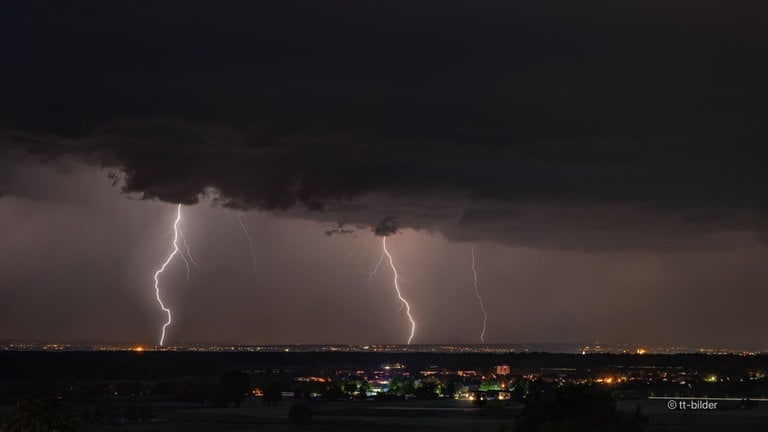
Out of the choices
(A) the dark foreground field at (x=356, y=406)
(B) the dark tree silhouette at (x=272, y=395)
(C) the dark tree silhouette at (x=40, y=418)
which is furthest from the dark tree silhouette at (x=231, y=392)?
(C) the dark tree silhouette at (x=40, y=418)

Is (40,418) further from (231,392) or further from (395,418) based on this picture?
(231,392)

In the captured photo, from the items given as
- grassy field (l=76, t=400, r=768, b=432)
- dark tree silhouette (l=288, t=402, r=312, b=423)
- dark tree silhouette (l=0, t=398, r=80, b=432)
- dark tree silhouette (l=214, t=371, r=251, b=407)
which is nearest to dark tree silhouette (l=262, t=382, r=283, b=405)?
dark tree silhouette (l=214, t=371, r=251, b=407)

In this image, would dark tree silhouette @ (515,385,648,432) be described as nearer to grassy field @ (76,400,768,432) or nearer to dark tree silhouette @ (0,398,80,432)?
dark tree silhouette @ (0,398,80,432)

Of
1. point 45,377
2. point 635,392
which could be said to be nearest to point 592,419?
point 635,392

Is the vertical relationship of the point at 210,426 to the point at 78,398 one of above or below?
below

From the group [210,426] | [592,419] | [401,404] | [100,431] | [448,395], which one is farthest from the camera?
[448,395]

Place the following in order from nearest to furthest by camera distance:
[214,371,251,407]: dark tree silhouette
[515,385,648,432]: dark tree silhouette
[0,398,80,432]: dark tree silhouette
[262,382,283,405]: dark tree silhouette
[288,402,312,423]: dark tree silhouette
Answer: [0,398,80,432]: dark tree silhouette
[515,385,648,432]: dark tree silhouette
[288,402,312,423]: dark tree silhouette
[214,371,251,407]: dark tree silhouette
[262,382,283,405]: dark tree silhouette

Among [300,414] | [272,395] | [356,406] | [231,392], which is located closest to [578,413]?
[300,414]

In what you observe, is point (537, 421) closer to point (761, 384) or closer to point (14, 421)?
point (14, 421)

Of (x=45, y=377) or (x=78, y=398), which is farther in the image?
(x=45, y=377)
